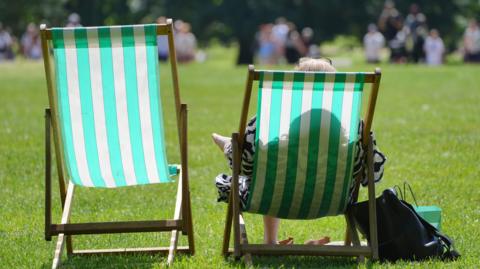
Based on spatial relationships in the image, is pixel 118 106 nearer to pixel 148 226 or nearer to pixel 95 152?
pixel 95 152

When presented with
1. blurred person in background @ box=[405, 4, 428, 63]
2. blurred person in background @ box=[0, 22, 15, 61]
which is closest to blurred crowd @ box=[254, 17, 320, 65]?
blurred person in background @ box=[405, 4, 428, 63]

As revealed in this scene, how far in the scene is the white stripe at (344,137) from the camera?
5.29 metres

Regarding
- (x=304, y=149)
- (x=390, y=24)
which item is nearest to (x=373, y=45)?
(x=390, y=24)

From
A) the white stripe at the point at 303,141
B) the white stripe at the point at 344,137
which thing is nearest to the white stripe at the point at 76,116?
the white stripe at the point at 303,141

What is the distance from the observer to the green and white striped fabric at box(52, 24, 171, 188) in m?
5.58

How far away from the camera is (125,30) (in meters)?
5.50

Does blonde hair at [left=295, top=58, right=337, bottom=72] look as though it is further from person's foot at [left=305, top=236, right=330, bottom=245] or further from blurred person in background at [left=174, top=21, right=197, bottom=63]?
blurred person in background at [left=174, top=21, right=197, bottom=63]

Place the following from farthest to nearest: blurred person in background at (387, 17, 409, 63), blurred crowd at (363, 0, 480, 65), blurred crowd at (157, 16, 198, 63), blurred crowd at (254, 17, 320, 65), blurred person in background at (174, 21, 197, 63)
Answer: blurred person in background at (174, 21, 197, 63)
blurred crowd at (157, 16, 198, 63)
blurred crowd at (254, 17, 320, 65)
blurred person in background at (387, 17, 409, 63)
blurred crowd at (363, 0, 480, 65)

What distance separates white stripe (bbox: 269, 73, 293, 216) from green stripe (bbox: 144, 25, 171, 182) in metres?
0.62

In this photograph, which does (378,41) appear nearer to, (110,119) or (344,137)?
(110,119)

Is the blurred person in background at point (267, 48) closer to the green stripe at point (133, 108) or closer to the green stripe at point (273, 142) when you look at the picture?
the green stripe at point (133, 108)

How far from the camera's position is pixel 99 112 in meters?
5.69

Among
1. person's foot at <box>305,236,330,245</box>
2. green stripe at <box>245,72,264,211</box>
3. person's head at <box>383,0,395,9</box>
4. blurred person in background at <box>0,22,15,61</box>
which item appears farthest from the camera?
blurred person in background at <box>0,22,15,61</box>

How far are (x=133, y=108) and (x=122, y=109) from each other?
0.21ft
